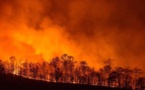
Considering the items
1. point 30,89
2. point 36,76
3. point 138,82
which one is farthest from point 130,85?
point 30,89

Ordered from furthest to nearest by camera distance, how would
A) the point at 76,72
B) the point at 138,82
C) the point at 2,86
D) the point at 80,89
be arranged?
the point at 76,72 < the point at 138,82 < the point at 80,89 < the point at 2,86

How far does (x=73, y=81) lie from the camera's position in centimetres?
19425

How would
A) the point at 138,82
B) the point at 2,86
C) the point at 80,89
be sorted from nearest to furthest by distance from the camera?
the point at 2,86, the point at 80,89, the point at 138,82

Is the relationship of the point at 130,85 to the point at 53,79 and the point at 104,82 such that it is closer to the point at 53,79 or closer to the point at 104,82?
the point at 104,82

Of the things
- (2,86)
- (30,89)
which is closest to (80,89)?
(30,89)

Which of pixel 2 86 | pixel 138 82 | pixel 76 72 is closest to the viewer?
pixel 2 86

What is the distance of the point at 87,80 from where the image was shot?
195m

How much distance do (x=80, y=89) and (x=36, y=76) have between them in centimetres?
4983

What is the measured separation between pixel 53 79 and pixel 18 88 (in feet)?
199

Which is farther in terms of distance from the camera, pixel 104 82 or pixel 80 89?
pixel 104 82

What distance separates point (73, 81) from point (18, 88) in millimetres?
63181

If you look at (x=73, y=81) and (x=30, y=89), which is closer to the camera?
(x=30, y=89)

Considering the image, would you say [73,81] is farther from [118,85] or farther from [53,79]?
[118,85]

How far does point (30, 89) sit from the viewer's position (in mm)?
137250
